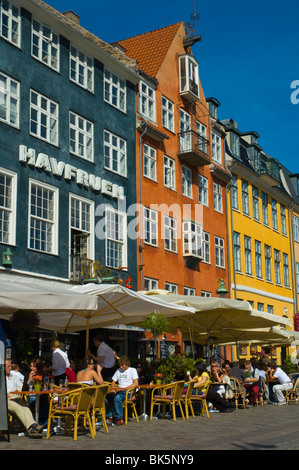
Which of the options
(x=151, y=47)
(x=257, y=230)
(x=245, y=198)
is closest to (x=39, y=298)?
(x=151, y=47)

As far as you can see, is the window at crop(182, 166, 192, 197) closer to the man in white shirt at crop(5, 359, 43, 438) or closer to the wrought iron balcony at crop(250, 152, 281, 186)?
the wrought iron balcony at crop(250, 152, 281, 186)

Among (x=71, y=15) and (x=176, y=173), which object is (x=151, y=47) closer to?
(x=71, y=15)

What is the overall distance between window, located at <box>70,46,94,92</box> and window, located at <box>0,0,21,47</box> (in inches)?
115

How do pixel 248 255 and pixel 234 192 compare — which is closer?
pixel 234 192

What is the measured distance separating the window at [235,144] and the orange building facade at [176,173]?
429 centimetres

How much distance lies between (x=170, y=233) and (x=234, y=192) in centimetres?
871

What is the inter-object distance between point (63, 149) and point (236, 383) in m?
9.33

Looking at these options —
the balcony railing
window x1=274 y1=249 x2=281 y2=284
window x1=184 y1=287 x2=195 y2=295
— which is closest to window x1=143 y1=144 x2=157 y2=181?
the balcony railing

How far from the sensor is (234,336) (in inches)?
960

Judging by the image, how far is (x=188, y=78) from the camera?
32031mm

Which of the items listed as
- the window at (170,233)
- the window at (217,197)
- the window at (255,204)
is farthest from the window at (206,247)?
the window at (255,204)

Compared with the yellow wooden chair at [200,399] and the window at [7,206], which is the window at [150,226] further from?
the yellow wooden chair at [200,399]

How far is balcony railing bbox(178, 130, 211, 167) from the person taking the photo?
30500 millimetres

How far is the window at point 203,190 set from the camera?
32719mm
